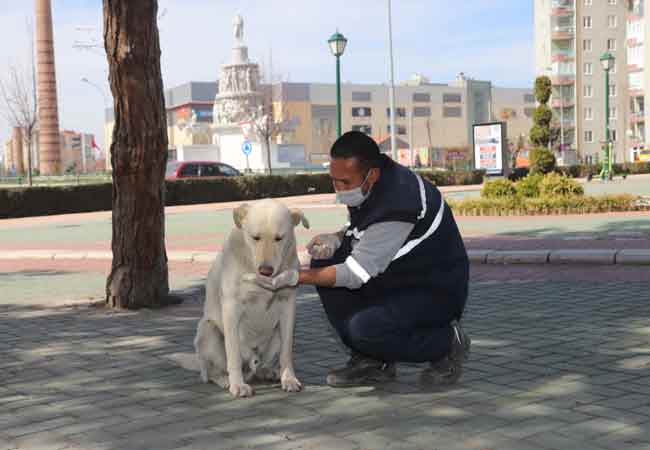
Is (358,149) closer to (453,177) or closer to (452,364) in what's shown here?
(452,364)

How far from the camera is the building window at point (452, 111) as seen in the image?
13038cm

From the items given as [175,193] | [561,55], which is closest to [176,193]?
[175,193]

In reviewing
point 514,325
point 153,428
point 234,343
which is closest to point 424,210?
point 234,343

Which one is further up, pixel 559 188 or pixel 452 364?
pixel 559 188

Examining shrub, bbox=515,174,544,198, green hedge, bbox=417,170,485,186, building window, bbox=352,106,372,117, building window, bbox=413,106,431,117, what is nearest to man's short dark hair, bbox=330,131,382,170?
shrub, bbox=515,174,544,198

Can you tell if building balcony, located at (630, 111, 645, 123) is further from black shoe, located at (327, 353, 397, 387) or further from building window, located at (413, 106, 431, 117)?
black shoe, located at (327, 353, 397, 387)

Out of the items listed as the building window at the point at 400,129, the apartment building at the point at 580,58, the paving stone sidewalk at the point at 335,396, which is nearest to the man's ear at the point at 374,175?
the paving stone sidewalk at the point at 335,396

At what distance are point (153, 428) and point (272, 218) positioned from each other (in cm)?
123

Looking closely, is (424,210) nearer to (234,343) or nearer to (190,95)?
(234,343)

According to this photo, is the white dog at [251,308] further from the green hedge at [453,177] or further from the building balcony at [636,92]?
the building balcony at [636,92]

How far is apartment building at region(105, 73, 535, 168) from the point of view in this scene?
120125mm

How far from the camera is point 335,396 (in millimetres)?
4520

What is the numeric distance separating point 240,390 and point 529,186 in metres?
15.6

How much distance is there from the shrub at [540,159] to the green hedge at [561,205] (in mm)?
2823
